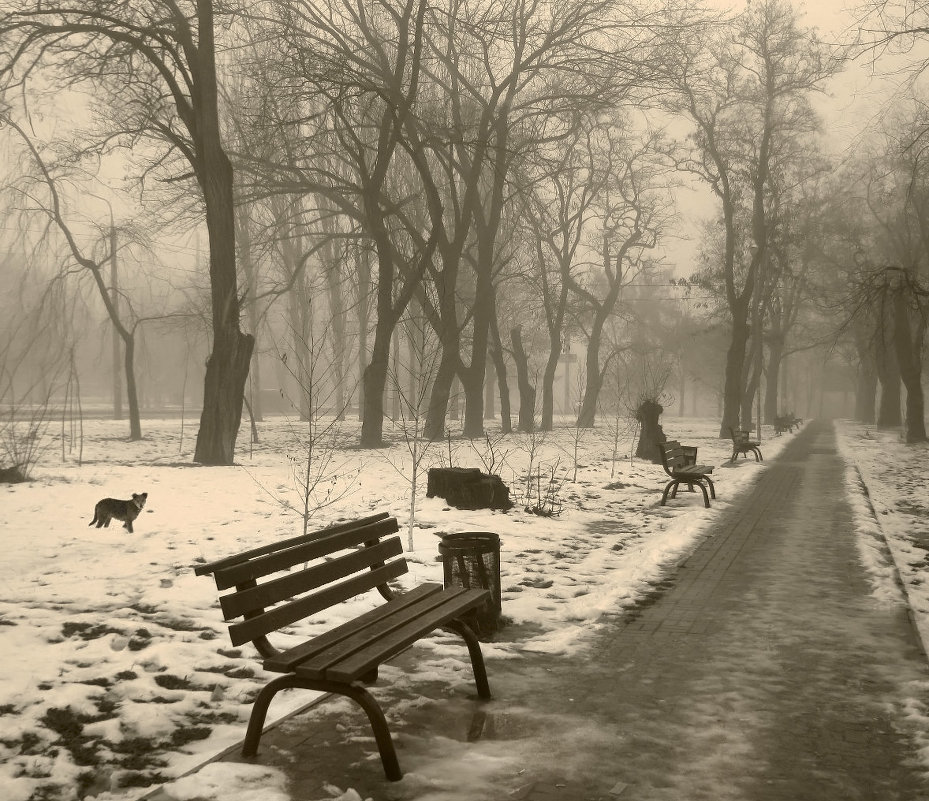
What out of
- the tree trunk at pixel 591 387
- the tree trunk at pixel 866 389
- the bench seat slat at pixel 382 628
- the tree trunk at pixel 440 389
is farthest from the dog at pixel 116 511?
the tree trunk at pixel 866 389

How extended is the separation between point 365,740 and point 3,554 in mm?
5477

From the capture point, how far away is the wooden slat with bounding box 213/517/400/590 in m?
4.07

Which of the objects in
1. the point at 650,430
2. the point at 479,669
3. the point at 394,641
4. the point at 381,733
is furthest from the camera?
the point at 650,430

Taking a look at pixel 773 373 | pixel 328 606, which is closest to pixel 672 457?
pixel 328 606

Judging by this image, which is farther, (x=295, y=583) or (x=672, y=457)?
(x=672, y=457)

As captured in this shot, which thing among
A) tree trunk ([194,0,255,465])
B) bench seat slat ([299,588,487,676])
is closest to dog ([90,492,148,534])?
bench seat slat ([299,588,487,676])

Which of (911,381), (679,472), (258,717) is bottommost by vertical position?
(258,717)

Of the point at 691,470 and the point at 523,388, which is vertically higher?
the point at 523,388

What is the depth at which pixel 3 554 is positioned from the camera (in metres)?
8.20

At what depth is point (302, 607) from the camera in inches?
172

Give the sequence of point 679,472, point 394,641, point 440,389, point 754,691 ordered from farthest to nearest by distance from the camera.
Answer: point 440,389 → point 679,472 → point 754,691 → point 394,641

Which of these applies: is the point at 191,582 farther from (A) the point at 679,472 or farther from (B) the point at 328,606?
(A) the point at 679,472

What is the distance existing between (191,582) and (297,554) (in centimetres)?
320

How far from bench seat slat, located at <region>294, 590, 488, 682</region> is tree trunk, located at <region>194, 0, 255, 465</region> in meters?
10.7
